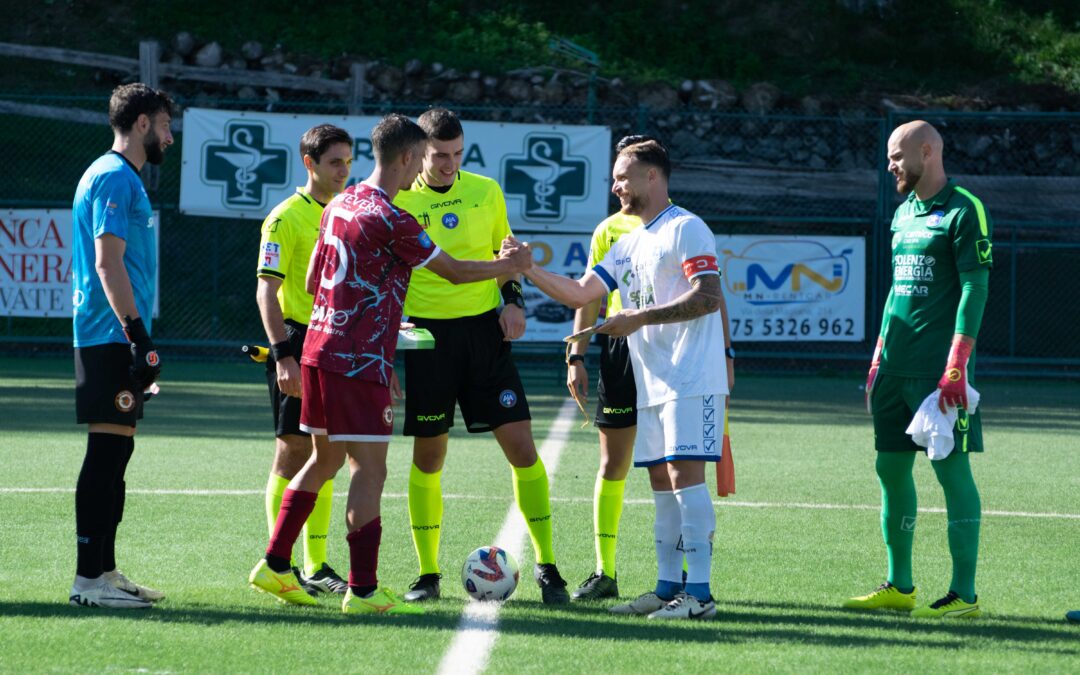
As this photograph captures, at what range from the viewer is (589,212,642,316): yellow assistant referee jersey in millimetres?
6414

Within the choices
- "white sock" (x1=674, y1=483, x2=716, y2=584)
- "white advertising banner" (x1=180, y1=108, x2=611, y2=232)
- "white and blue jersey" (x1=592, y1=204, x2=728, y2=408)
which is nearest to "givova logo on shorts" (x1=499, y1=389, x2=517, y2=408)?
"white and blue jersey" (x1=592, y1=204, x2=728, y2=408)

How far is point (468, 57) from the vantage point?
2520cm

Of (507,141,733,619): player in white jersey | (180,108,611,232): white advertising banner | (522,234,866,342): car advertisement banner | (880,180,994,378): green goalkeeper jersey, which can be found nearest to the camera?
(507,141,733,619): player in white jersey

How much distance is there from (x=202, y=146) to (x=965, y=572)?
43.9 ft

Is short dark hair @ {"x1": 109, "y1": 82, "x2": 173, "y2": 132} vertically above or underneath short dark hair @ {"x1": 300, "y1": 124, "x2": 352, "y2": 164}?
above

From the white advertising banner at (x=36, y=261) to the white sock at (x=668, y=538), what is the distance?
513 inches

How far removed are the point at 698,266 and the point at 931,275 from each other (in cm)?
112

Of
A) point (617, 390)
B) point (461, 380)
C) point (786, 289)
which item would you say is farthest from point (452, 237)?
point (786, 289)

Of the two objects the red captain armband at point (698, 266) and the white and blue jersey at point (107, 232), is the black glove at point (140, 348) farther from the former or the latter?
the red captain armband at point (698, 266)

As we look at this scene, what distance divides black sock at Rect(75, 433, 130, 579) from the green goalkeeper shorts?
327cm

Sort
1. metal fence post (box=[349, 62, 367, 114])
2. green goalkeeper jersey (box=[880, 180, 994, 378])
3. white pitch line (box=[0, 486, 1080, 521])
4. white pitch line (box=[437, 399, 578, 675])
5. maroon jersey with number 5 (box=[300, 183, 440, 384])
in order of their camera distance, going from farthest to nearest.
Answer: metal fence post (box=[349, 62, 367, 114]), white pitch line (box=[0, 486, 1080, 521]), green goalkeeper jersey (box=[880, 180, 994, 378]), maroon jersey with number 5 (box=[300, 183, 440, 384]), white pitch line (box=[437, 399, 578, 675])

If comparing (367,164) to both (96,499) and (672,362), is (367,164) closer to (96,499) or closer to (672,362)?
(96,499)

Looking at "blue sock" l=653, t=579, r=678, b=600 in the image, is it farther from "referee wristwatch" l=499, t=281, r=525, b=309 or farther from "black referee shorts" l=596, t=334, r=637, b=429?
"referee wristwatch" l=499, t=281, r=525, b=309

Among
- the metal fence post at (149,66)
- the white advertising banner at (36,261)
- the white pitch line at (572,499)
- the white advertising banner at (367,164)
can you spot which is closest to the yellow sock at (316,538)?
the white pitch line at (572,499)
